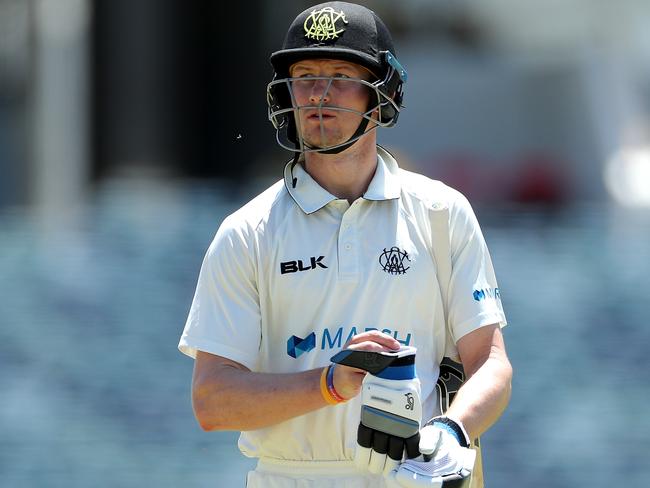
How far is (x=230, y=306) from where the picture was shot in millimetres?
2893

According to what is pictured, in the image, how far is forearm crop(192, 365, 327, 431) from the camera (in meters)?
2.73

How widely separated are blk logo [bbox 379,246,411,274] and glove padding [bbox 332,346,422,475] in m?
0.31

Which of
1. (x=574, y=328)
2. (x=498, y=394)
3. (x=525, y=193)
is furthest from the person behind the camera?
(x=525, y=193)

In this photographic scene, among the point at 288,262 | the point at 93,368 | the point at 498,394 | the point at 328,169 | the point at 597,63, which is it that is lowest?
the point at 93,368

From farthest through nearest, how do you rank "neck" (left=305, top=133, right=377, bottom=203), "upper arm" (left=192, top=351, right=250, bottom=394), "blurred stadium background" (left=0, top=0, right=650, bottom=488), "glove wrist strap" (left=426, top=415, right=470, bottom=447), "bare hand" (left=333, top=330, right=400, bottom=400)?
"blurred stadium background" (left=0, top=0, right=650, bottom=488) < "neck" (left=305, top=133, right=377, bottom=203) < "upper arm" (left=192, top=351, right=250, bottom=394) < "glove wrist strap" (left=426, top=415, right=470, bottom=447) < "bare hand" (left=333, top=330, right=400, bottom=400)

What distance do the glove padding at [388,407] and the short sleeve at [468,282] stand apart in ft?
1.07

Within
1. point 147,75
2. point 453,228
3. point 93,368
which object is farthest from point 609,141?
point 453,228

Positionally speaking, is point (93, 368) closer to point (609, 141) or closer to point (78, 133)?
point (78, 133)

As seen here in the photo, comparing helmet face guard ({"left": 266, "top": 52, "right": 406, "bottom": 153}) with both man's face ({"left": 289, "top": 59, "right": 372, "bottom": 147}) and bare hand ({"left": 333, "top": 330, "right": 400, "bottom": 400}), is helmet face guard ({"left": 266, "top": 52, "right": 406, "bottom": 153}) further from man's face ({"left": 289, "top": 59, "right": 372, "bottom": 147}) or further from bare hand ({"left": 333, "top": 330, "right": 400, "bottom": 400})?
bare hand ({"left": 333, "top": 330, "right": 400, "bottom": 400})

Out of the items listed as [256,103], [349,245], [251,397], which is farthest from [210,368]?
[256,103]

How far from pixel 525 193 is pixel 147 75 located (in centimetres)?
274

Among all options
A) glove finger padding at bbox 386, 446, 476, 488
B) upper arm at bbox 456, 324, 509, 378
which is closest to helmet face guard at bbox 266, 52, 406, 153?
upper arm at bbox 456, 324, 509, 378

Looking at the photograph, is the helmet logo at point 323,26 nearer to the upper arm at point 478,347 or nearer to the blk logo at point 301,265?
the blk logo at point 301,265

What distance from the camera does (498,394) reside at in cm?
284
